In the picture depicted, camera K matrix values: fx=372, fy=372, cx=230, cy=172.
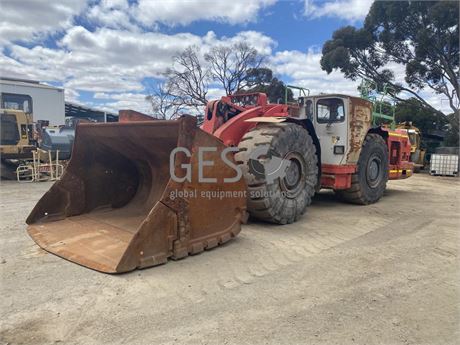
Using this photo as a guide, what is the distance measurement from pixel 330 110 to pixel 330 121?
0.21 meters

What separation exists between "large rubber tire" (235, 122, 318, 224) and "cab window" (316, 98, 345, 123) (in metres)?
1.27

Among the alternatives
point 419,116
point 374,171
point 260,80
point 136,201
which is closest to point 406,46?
point 419,116

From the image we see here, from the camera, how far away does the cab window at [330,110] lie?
666 centimetres

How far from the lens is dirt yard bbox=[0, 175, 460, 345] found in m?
2.49

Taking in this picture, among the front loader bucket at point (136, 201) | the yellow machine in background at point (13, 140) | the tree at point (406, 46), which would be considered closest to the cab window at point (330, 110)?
the front loader bucket at point (136, 201)

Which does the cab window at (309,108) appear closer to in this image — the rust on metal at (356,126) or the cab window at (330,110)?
the cab window at (330,110)

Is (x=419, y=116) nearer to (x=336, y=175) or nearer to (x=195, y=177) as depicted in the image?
(x=336, y=175)

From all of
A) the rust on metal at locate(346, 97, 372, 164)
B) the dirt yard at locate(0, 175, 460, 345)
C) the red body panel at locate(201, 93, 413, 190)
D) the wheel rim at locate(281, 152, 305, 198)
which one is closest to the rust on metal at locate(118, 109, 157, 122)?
the red body panel at locate(201, 93, 413, 190)

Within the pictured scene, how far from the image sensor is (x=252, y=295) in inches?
121

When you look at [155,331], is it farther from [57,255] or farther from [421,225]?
[421,225]

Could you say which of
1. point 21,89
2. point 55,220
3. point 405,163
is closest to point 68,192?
point 55,220

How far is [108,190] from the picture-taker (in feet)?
17.4

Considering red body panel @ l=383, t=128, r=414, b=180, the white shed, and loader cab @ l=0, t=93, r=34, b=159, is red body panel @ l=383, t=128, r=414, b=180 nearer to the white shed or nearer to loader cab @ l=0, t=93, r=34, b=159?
loader cab @ l=0, t=93, r=34, b=159

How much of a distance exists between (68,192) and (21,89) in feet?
84.4
